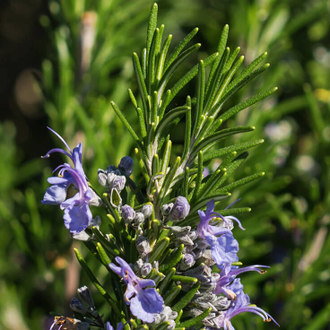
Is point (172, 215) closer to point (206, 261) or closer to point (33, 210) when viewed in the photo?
point (206, 261)

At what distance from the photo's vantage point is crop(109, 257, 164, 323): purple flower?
628mm

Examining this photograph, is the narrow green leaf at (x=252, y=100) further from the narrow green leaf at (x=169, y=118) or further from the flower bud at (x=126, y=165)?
the flower bud at (x=126, y=165)

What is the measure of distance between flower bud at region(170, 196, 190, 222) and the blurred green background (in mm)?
632

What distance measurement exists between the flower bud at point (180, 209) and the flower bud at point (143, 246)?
7cm

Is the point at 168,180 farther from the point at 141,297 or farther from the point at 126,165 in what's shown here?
the point at 141,297

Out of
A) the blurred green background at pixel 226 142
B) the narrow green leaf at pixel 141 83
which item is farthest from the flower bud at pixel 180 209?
the blurred green background at pixel 226 142

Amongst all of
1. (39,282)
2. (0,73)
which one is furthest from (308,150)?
(0,73)

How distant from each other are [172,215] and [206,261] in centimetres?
12

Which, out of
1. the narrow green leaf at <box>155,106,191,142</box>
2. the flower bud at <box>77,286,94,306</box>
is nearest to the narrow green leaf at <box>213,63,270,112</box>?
the narrow green leaf at <box>155,106,191,142</box>

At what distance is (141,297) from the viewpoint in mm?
656

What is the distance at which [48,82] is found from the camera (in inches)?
64.6

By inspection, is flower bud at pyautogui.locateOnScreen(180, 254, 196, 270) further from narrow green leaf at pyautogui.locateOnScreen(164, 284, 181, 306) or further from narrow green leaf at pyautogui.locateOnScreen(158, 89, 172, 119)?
narrow green leaf at pyautogui.locateOnScreen(158, 89, 172, 119)

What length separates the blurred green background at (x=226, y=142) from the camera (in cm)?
144

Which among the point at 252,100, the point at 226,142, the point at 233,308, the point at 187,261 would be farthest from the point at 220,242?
the point at 226,142
